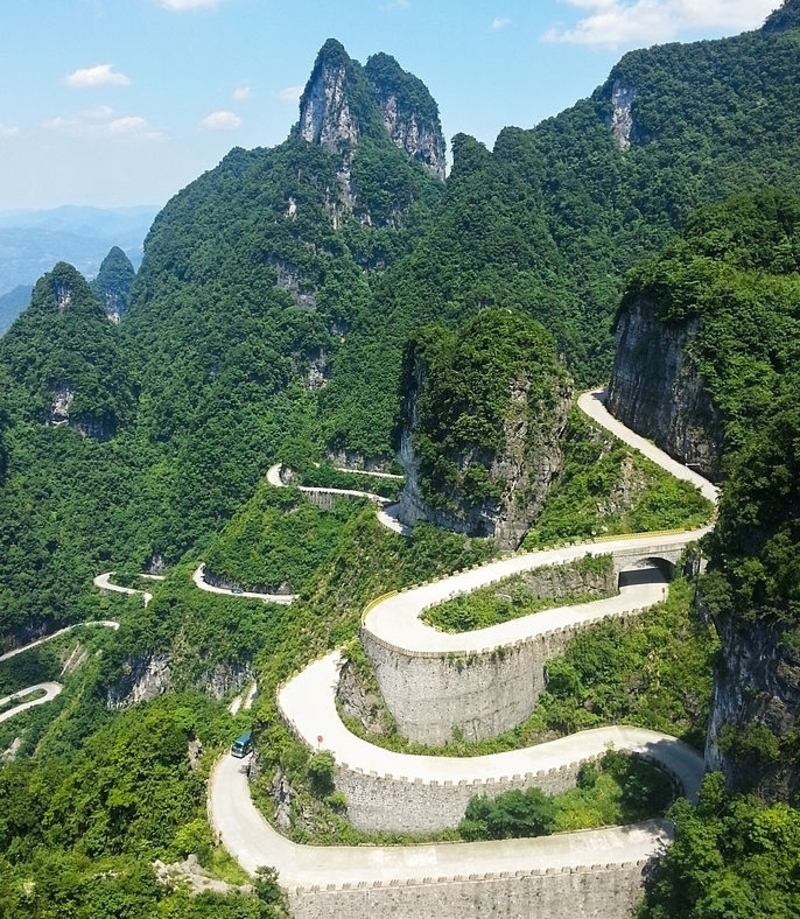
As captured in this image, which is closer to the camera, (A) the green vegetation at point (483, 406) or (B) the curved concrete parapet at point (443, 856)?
(B) the curved concrete parapet at point (443, 856)

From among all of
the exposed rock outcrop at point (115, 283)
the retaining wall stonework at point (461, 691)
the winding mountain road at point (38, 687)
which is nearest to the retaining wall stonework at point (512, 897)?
the retaining wall stonework at point (461, 691)

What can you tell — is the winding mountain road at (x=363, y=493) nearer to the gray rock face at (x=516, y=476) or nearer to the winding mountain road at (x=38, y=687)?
the gray rock face at (x=516, y=476)

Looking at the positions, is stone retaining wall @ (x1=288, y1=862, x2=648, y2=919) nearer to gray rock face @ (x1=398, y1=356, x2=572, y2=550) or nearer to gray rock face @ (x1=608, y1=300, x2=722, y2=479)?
gray rock face @ (x1=608, y1=300, x2=722, y2=479)

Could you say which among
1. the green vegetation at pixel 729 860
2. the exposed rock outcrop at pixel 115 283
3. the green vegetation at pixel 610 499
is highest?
the exposed rock outcrop at pixel 115 283

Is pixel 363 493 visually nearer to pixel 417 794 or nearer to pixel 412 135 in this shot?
pixel 417 794

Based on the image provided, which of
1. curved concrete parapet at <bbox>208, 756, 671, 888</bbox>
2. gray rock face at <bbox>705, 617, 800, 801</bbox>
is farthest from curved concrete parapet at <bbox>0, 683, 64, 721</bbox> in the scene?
gray rock face at <bbox>705, 617, 800, 801</bbox>

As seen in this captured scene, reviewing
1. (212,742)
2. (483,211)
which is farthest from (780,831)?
(483,211)

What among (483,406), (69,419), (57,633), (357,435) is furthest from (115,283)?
(483,406)

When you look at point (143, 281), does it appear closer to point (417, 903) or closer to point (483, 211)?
point (483, 211)
